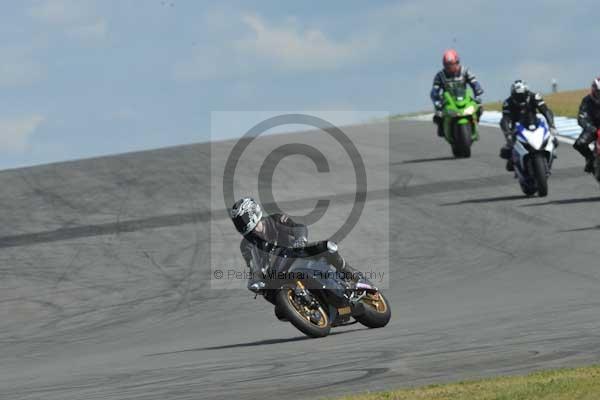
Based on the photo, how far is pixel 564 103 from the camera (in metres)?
40.7

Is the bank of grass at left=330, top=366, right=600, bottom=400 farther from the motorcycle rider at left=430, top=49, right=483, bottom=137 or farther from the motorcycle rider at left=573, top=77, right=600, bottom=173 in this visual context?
the motorcycle rider at left=430, top=49, right=483, bottom=137

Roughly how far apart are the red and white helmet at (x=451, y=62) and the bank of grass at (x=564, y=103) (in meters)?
10.0

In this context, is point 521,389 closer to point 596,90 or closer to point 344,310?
point 344,310

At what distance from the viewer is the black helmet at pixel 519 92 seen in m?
20.7

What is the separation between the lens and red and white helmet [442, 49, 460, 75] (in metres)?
26.0

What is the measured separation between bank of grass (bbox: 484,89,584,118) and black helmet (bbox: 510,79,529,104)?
1476 cm

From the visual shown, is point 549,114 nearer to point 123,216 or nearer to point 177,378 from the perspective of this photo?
point 123,216

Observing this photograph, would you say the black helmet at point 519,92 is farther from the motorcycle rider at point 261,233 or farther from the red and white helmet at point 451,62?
the motorcycle rider at point 261,233

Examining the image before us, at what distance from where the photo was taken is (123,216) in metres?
22.4

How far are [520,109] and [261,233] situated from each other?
10.8m

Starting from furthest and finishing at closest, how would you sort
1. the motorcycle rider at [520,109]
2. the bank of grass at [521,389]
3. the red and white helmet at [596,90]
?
the motorcycle rider at [520,109] → the red and white helmet at [596,90] → the bank of grass at [521,389]

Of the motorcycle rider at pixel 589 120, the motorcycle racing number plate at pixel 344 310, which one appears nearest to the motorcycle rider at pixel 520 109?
the motorcycle rider at pixel 589 120

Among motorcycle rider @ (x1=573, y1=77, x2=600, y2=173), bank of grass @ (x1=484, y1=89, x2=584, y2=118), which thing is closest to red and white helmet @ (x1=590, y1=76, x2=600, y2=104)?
motorcycle rider @ (x1=573, y1=77, x2=600, y2=173)

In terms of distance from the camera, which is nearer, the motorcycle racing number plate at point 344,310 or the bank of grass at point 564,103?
the motorcycle racing number plate at point 344,310
